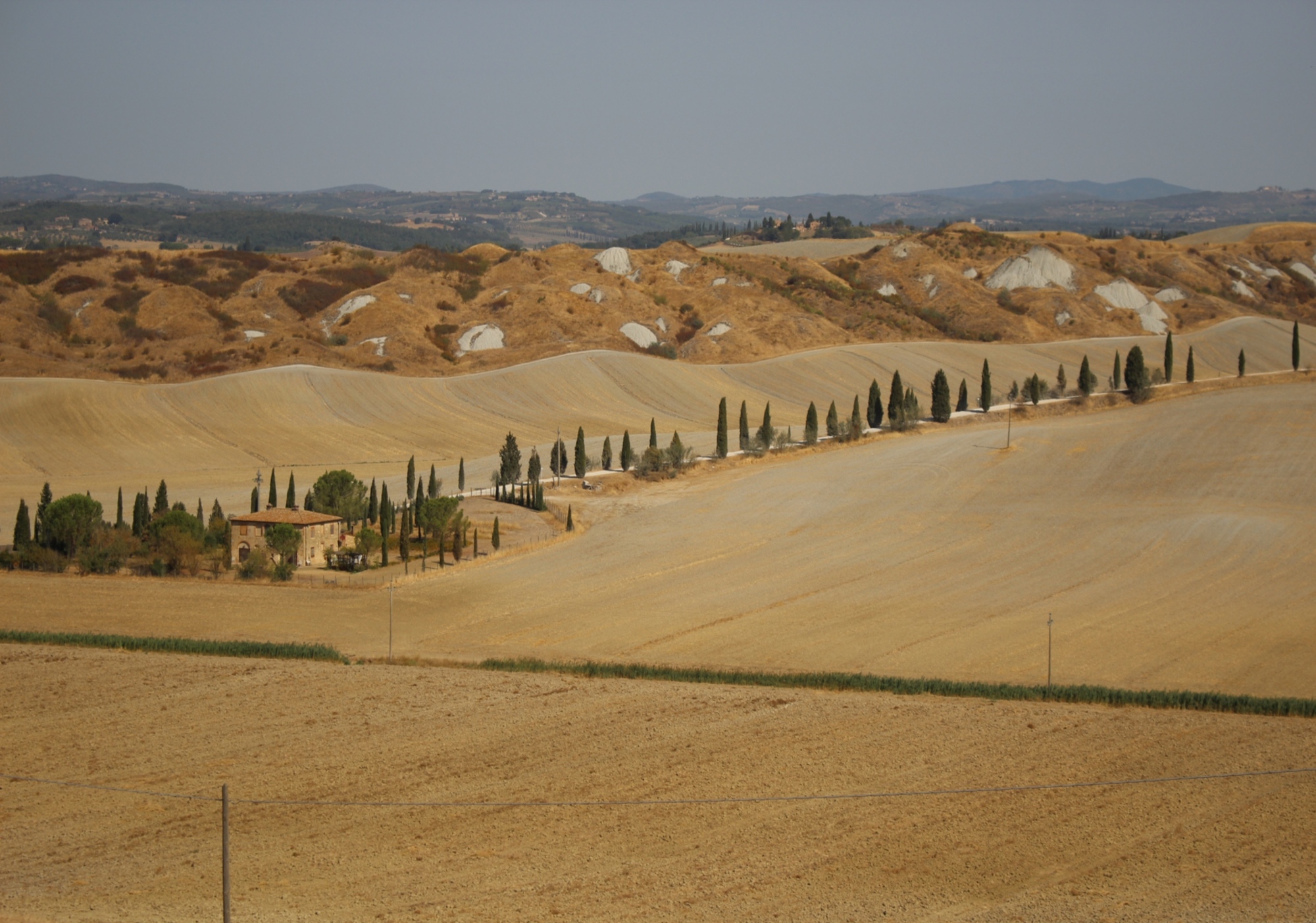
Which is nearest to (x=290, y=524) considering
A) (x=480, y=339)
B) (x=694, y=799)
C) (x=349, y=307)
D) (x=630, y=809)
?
(x=630, y=809)

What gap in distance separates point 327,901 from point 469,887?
78.1 inches

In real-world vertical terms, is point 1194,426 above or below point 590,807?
above

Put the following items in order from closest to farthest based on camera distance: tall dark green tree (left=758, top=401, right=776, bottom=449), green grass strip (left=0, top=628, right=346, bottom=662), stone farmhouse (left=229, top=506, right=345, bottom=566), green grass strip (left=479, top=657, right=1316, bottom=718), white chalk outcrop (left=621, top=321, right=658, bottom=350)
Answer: green grass strip (left=479, top=657, right=1316, bottom=718)
green grass strip (left=0, top=628, right=346, bottom=662)
stone farmhouse (left=229, top=506, right=345, bottom=566)
tall dark green tree (left=758, top=401, right=776, bottom=449)
white chalk outcrop (left=621, top=321, right=658, bottom=350)

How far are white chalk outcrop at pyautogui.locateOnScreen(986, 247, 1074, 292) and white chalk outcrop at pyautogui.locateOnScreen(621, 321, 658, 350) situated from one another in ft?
142

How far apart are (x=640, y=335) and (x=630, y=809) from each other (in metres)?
91.1

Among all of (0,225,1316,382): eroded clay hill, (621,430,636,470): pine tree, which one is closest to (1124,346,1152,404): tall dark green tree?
(621,430,636,470): pine tree

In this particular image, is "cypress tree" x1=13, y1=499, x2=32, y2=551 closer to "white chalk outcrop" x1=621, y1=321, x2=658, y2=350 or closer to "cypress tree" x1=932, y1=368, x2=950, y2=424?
"cypress tree" x1=932, y1=368, x2=950, y2=424

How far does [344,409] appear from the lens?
80125 mm

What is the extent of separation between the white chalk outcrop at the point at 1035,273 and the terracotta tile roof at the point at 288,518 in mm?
100754

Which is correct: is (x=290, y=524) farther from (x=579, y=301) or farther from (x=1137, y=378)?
(x=579, y=301)

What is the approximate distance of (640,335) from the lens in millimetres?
110562

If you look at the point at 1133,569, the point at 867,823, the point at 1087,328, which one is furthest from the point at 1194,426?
the point at 1087,328

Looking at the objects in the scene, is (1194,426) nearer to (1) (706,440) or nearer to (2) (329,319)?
(1) (706,440)

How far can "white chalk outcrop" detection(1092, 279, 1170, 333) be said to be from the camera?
395 feet
